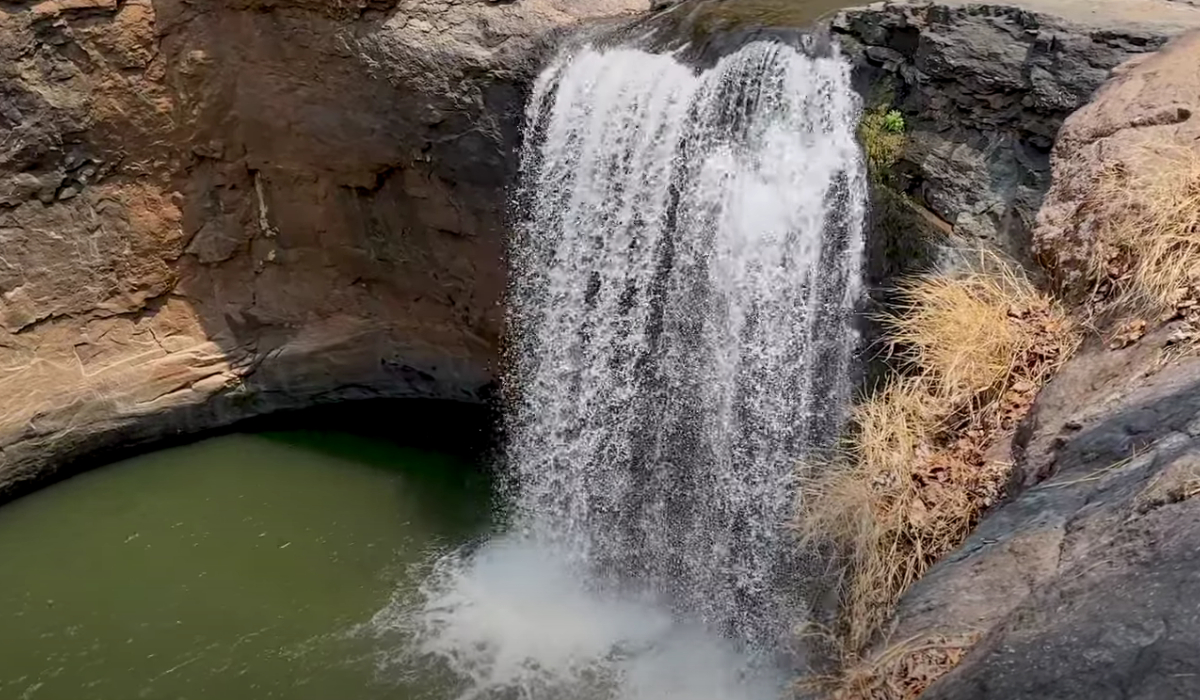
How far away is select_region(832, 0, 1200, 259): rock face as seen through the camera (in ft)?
13.3

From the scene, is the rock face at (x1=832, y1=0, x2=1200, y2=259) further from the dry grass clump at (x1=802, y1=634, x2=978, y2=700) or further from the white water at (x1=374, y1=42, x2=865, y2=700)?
the dry grass clump at (x1=802, y1=634, x2=978, y2=700)

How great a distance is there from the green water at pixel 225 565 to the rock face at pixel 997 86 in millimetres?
3249

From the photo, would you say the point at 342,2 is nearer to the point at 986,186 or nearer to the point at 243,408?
the point at 243,408

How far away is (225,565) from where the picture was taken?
5953 mm

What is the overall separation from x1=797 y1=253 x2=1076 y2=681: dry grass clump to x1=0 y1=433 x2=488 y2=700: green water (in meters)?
2.52

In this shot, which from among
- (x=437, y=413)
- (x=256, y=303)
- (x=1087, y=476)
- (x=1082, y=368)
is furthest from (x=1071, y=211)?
(x=256, y=303)

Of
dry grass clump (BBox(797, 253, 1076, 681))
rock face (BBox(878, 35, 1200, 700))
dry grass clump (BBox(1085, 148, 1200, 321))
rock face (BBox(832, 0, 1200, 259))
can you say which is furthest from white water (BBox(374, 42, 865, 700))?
rock face (BBox(878, 35, 1200, 700))

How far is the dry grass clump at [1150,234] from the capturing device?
2975 mm

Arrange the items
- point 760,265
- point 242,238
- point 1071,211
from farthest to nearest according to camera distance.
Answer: point 242,238 < point 760,265 < point 1071,211

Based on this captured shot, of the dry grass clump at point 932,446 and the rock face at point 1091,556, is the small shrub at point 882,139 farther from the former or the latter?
the rock face at point 1091,556

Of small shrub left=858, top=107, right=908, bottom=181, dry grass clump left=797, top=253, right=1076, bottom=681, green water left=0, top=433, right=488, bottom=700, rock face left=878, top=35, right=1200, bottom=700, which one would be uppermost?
small shrub left=858, top=107, right=908, bottom=181

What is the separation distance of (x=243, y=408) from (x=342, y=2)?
2.83 meters

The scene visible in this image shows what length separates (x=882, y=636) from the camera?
2416 mm

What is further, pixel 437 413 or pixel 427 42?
pixel 437 413
